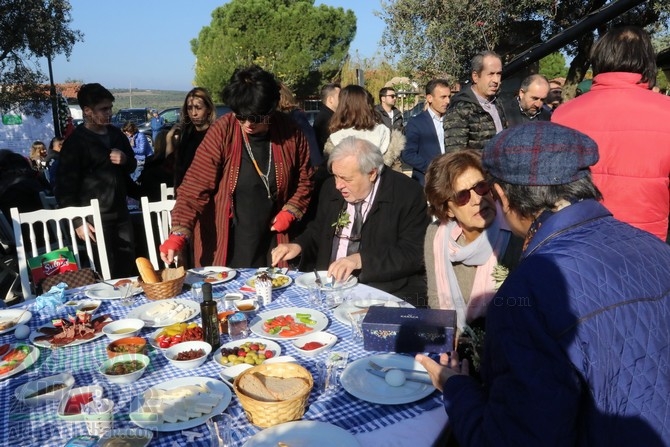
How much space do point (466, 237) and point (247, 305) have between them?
1.23 metres

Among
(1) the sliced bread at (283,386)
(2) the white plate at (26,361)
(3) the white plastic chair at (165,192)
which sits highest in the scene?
(3) the white plastic chair at (165,192)

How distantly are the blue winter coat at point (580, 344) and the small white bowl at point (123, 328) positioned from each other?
1.61m

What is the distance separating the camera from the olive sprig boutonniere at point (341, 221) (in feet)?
11.0

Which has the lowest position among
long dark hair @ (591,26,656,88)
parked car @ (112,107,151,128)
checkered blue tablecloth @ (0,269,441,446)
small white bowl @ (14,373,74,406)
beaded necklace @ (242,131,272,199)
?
checkered blue tablecloth @ (0,269,441,446)

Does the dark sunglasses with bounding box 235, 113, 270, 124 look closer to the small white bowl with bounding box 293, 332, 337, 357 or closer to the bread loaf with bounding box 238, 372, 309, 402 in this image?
→ the small white bowl with bounding box 293, 332, 337, 357

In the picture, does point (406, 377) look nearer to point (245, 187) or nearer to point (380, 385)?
point (380, 385)

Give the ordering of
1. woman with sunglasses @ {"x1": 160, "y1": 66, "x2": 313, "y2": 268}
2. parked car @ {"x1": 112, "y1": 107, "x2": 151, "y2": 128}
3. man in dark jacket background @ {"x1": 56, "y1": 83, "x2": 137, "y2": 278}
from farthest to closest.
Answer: parked car @ {"x1": 112, "y1": 107, "x2": 151, "y2": 128} < man in dark jacket background @ {"x1": 56, "y1": 83, "x2": 137, "y2": 278} < woman with sunglasses @ {"x1": 160, "y1": 66, "x2": 313, "y2": 268}

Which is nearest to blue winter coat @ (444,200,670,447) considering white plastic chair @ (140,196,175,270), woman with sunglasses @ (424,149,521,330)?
woman with sunglasses @ (424,149,521,330)

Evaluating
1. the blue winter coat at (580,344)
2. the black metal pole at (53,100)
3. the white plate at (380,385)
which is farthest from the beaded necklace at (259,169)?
the black metal pole at (53,100)

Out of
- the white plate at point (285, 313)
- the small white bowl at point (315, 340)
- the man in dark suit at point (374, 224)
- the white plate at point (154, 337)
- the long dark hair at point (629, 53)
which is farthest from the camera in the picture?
the man in dark suit at point (374, 224)

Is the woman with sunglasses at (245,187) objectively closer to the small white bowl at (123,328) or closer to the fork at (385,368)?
the small white bowl at (123,328)

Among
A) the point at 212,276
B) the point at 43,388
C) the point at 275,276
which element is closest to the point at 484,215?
the point at 275,276

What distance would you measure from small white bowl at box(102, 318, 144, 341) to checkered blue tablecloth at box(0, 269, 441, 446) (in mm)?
52

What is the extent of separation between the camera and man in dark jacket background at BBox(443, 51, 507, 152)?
4918 mm
